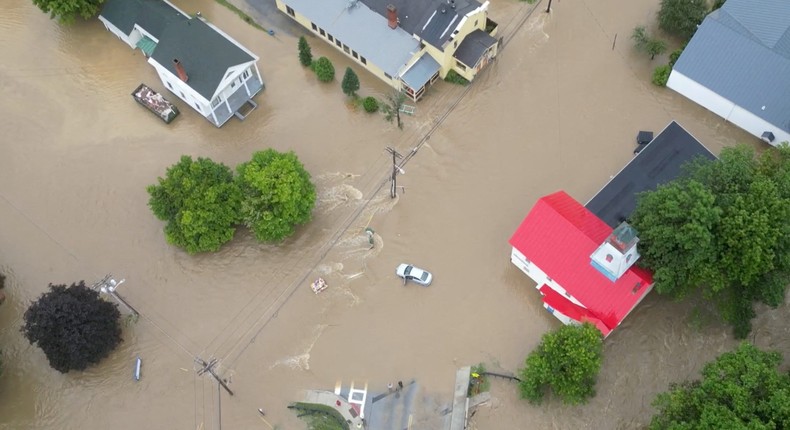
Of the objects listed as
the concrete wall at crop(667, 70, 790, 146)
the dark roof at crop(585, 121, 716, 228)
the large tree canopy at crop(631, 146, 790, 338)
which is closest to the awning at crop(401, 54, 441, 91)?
the dark roof at crop(585, 121, 716, 228)

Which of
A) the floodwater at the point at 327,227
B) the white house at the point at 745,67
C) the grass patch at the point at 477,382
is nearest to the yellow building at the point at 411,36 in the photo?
the floodwater at the point at 327,227

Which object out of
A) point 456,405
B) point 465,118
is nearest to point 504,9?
point 465,118

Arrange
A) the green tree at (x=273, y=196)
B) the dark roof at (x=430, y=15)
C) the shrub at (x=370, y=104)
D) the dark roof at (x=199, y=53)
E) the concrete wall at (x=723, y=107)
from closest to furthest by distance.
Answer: the green tree at (x=273, y=196) → the concrete wall at (x=723, y=107) → the dark roof at (x=199, y=53) → the dark roof at (x=430, y=15) → the shrub at (x=370, y=104)

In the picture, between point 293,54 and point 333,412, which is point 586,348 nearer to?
point 333,412

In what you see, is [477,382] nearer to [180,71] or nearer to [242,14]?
[180,71]

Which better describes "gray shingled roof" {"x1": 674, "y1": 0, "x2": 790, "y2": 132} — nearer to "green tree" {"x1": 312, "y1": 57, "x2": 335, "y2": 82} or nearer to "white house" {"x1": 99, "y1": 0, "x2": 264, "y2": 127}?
"green tree" {"x1": 312, "y1": 57, "x2": 335, "y2": 82}

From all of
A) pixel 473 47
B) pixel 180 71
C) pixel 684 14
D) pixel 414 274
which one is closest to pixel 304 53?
pixel 180 71

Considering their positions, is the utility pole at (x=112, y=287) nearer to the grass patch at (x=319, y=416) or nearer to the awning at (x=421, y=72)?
the grass patch at (x=319, y=416)
